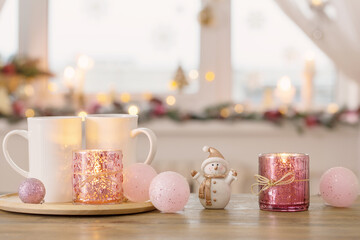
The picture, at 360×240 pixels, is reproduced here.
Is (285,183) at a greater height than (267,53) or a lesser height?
lesser

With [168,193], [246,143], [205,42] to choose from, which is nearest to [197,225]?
[168,193]

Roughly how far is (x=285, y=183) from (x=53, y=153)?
0.41m

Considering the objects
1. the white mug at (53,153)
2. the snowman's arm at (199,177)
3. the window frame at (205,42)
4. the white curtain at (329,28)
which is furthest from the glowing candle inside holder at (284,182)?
the window frame at (205,42)

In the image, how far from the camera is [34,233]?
0.88m

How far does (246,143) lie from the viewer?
2.76 meters

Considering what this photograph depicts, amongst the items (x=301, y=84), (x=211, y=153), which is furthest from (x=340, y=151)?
(x=211, y=153)

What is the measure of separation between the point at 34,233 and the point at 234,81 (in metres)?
2.22

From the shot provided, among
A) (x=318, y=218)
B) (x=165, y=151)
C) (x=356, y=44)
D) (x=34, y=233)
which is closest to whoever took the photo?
(x=34, y=233)

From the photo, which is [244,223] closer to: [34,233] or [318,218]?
[318,218]

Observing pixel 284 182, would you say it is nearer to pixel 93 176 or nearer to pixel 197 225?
pixel 197 225

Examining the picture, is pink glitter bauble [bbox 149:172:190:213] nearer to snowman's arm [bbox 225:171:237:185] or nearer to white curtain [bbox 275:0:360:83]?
snowman's arm [bbox 225:171:237:185]

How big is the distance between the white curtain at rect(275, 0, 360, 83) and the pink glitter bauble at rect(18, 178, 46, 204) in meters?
1.78

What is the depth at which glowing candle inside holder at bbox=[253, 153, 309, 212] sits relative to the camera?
3.50ft

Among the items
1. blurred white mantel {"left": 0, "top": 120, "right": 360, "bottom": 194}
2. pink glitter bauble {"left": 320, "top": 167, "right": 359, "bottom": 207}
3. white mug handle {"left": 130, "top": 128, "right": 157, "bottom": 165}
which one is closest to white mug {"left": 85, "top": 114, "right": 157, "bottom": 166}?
white mug handle {"left": 130, "top": 128, "right": 157, "bottom": 165}
